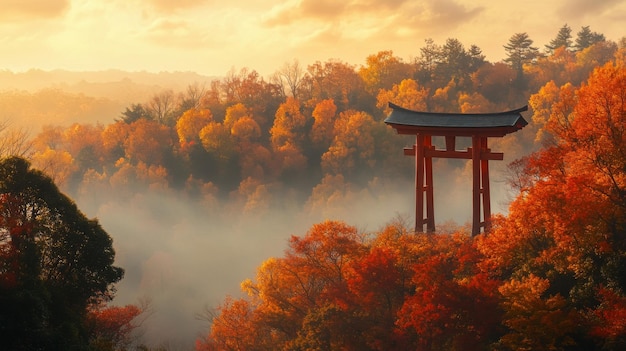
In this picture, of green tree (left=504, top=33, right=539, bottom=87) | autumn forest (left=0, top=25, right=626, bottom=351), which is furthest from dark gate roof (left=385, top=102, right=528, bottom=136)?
green tree (left=504, top=33, right=539, bottom=87)

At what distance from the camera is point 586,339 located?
57.1 ft

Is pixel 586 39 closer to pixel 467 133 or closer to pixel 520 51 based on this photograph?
pixel 520 51

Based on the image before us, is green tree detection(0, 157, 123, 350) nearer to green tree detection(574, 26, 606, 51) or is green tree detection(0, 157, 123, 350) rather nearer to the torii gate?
the torii gate

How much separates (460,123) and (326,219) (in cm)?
4057

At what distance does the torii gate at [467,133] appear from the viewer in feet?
79.8

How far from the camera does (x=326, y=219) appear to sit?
211 feet

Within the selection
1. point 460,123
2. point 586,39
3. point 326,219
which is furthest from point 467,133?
point 586,39

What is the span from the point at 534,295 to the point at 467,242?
6272 mm

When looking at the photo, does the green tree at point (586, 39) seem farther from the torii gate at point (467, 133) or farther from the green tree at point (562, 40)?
the torii gate at point (467, 133)

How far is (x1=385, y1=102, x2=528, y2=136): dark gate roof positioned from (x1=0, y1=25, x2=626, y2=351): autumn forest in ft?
5.49

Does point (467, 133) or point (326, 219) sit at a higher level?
point (467, 133)

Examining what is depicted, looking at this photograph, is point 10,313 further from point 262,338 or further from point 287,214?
point 287,214

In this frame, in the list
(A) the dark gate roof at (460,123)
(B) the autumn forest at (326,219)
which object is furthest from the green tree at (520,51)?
(A) the dark gate roof at (460,123)

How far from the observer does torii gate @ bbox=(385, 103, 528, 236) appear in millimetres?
24328
